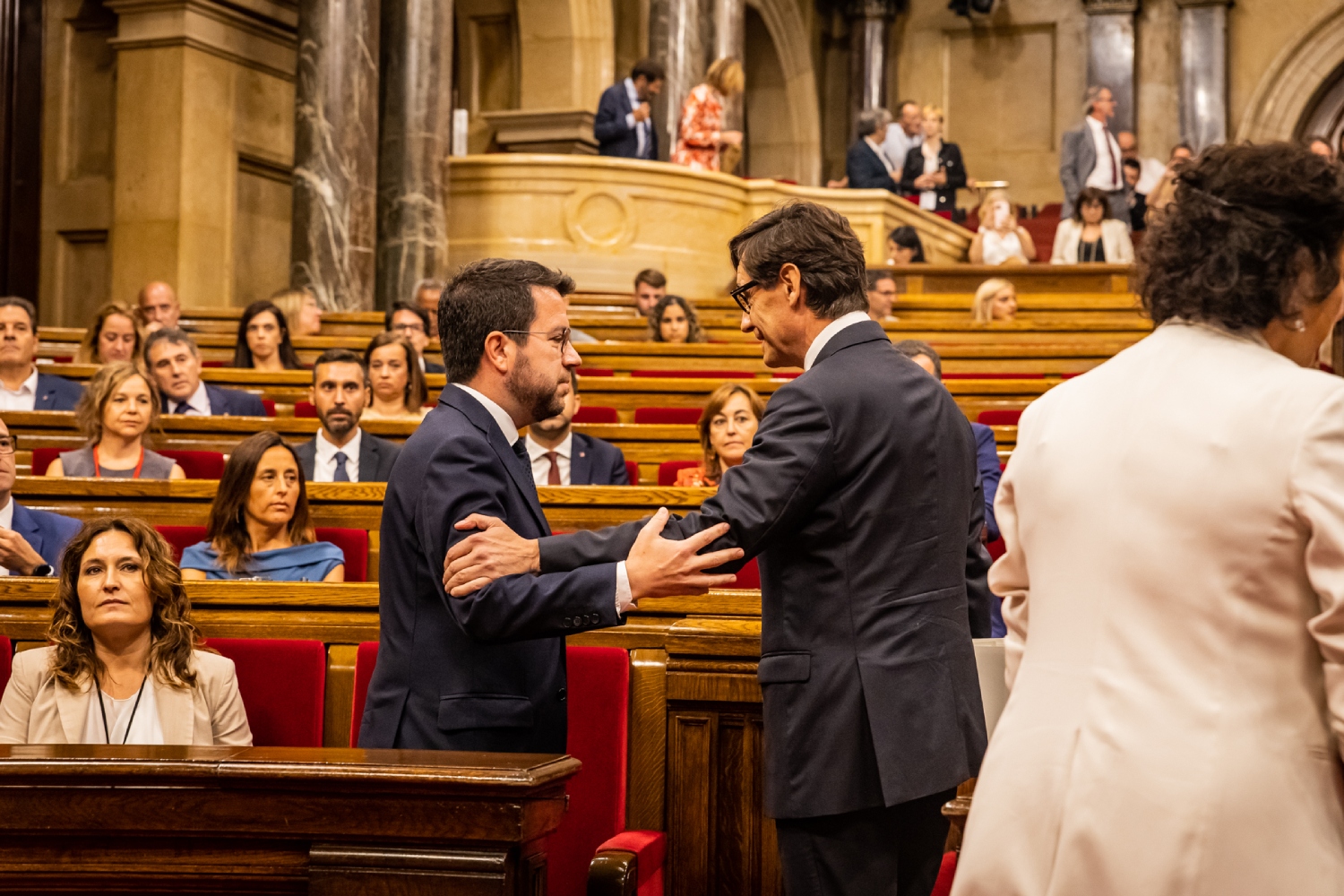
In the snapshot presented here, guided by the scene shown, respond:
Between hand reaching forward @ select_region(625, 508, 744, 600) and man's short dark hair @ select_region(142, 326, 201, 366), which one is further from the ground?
man's short dark hair @ select_region(142, 326, 201, 366)

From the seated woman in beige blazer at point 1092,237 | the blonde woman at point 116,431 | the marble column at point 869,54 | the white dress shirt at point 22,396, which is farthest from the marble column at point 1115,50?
the blonde woman at point 116,431

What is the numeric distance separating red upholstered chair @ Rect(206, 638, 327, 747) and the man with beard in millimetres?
758

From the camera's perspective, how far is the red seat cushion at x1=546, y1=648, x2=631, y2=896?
2.37m

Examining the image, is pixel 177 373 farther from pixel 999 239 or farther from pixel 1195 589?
pixel 999 239

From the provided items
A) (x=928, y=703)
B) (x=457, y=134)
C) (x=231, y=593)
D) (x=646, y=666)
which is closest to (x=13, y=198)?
(x=457, y=134)

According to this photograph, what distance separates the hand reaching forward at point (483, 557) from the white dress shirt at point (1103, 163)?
11.1 meters

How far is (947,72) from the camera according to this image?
664 inches

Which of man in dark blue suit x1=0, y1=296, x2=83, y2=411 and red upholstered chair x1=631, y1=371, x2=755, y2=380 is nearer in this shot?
man in dark blue suit x1=0, y1=296, x2=83, y2=411

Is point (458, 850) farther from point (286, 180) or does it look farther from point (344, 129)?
point (286, 180)

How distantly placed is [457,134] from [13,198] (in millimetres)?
3275

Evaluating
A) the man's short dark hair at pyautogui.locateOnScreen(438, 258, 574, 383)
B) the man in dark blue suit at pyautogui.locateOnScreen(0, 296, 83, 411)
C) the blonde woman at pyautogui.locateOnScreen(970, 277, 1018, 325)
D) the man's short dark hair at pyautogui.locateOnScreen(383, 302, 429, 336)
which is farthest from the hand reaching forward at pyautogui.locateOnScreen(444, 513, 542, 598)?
the blonde woman at pyautogui.locateOnScreen(970, 277, 1018, 325)

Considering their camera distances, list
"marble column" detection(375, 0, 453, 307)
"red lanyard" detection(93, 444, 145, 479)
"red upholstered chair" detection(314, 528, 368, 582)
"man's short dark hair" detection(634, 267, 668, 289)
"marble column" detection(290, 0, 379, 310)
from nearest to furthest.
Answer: "red upholstered chair" detection(314, 528, 368, 582)
"red lanyard" detection(93, 444, 145, 479)
"man's short dark hair" detection(634, 267, 668, 289)
"marble column" detection(290, 0, 379, 310)
"marble column" detection(375, 0, 453, 307)

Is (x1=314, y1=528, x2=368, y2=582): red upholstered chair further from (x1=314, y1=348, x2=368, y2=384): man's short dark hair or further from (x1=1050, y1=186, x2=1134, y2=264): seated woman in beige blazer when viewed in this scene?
(x1=1050, y1=186, x2=1134, y2=264): seated woman in beige blazer

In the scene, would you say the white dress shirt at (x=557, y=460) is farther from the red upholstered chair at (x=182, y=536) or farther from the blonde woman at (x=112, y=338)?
the blonde woman at (x=112, y=338)
